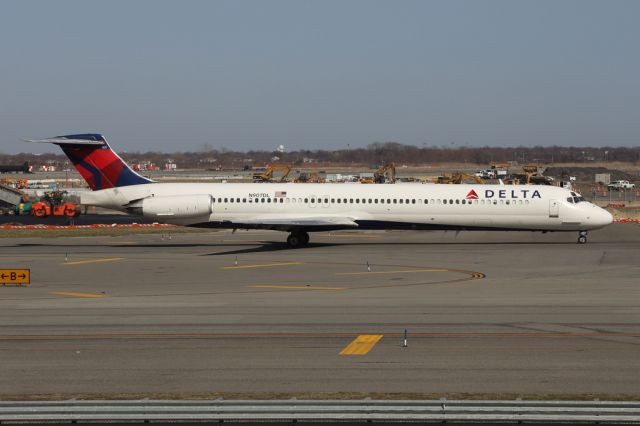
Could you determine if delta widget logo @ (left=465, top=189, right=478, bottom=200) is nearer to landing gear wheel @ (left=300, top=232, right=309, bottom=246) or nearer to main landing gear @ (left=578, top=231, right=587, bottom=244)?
main landing gear @ (left=578, top=231, right=587, bottom=244)

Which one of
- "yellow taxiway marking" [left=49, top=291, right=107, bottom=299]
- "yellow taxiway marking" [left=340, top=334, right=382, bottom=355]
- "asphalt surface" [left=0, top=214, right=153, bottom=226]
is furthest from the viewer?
"asphalt surface" [left=0, top=214, right=153, bottom=226]

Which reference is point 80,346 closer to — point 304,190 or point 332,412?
point 332,412

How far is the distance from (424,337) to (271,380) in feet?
17.1

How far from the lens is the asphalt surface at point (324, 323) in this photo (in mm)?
16641

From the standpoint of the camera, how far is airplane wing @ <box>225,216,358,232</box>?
4319 centimetres

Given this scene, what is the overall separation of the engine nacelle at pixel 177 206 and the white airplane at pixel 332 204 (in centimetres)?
5

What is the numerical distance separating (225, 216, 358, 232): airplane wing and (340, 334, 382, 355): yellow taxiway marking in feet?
73.4

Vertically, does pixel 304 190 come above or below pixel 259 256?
above

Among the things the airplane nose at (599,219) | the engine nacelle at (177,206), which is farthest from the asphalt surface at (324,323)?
the airplane nose at (599,219)

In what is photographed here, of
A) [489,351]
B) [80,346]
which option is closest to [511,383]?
[489,351]

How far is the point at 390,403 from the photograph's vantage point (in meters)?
13.5

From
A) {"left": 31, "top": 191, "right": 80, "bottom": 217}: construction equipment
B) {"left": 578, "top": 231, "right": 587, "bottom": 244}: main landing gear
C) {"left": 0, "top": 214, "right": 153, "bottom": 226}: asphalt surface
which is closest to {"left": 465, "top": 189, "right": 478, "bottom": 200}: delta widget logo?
{"left": 578, "top": 231, "right": 587, "bottom": 244}: main landing gear

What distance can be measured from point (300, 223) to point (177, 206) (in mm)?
6091

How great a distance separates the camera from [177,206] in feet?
143
